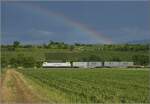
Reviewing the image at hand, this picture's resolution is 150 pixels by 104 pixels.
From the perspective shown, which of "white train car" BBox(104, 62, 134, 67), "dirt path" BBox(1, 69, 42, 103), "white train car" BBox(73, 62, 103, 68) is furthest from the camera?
"white train car" BBox(73, 62, 103, 68)

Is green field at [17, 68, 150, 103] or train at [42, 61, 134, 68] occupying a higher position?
green field at [17, 68, 150, 103]

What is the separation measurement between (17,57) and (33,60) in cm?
624

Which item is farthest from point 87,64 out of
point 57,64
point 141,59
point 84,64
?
point 141,59

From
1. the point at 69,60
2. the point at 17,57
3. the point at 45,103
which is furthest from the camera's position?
the point at 69,60

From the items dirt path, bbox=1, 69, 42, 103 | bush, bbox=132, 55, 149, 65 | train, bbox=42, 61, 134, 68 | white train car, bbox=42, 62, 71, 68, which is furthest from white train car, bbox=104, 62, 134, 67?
dirt path, bbox=1, 69, 42, 103

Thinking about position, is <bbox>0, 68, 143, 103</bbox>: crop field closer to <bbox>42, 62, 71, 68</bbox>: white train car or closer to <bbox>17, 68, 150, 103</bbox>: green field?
<bbox>17, 68, 150, 103</bbox>: green field

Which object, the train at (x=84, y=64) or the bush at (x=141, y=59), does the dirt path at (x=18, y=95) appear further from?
the bush at (x=141, y=59)

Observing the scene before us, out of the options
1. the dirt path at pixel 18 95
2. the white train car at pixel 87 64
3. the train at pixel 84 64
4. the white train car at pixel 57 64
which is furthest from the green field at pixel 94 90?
the white train car at pixel 57 64

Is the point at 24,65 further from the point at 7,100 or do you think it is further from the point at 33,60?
the point at 7,100

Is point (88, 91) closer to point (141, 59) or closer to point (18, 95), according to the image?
point (18, 95)

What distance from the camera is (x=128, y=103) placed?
20.2 m

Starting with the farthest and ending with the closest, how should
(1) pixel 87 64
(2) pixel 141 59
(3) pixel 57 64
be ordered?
1. (3) pixel 57 64
2. (1) pixel 87 64
3. (2) pixel 141 59

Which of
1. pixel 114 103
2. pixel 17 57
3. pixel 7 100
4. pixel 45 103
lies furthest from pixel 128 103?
pixel 17 57

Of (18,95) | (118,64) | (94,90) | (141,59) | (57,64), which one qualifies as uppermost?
(18,95)
